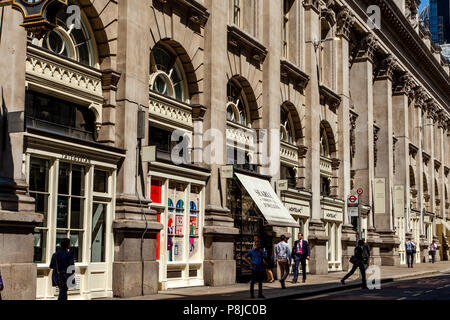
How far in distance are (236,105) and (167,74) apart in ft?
16.5

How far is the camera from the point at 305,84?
33562 mm

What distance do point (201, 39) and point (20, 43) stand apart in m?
9.73

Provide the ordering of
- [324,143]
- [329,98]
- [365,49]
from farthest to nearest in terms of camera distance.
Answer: [365,49] < [324,143] < [329,98]

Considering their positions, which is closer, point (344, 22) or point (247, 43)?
point (247, 43)

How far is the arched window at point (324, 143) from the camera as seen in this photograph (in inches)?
1448

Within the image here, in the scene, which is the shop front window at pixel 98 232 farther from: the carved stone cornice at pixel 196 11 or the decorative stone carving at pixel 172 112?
the carved stone cornice at pixel 196 11

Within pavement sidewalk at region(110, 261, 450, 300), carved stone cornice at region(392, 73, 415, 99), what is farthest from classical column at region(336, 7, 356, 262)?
carved stone cornice at region(392, 73, 415, 99)

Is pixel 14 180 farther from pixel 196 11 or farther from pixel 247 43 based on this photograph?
pixel 247 43

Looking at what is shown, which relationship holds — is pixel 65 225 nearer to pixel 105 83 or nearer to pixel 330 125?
pixel 105 83

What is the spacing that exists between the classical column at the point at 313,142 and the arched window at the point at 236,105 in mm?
5606

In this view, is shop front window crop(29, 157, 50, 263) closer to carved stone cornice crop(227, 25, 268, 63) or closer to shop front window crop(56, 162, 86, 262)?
shop front window crop(56, 162, 86, 262)

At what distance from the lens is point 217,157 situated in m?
24.8

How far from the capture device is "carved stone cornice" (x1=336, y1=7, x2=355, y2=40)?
3834 centimetres

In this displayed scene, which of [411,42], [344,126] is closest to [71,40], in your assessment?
[344,126]
